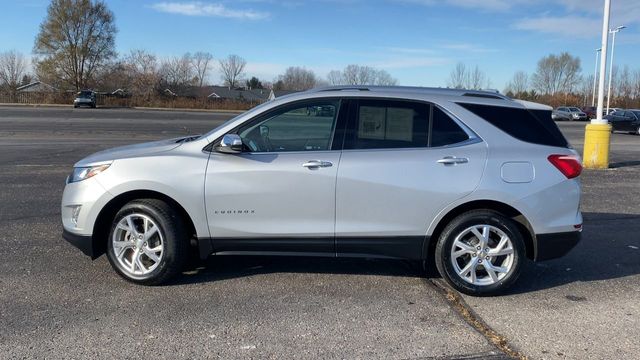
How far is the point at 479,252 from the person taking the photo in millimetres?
4734

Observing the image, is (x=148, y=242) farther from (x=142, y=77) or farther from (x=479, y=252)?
(x=142, y=77)

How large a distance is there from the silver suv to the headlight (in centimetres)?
1

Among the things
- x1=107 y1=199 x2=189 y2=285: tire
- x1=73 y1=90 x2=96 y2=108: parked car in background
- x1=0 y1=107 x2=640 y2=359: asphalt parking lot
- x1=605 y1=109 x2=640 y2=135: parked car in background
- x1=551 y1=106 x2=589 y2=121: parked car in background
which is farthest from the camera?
x1=551 y1=106 x2=589 y2=121: parked car in background

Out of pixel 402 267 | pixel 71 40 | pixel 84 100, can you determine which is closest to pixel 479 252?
pixel 402 267

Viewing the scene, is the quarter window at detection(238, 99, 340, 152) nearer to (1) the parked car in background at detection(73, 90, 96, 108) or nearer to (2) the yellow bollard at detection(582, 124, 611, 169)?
(2) the yellow bollard at detection(582, 124, 611, 169)

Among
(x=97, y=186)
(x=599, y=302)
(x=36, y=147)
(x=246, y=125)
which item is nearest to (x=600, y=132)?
(x=599, y=302)

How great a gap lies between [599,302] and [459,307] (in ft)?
4.06

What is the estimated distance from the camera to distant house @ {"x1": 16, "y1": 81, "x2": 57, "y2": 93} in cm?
7518

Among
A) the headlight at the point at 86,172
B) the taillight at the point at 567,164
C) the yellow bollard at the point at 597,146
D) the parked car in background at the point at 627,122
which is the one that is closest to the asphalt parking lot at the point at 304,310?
the headlight at the point at 86,172

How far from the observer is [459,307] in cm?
454

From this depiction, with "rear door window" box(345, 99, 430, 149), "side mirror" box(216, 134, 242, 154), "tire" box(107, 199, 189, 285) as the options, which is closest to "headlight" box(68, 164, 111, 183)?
"tire" box(107, 199, 189, 285)

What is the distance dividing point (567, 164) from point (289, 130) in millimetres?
2408

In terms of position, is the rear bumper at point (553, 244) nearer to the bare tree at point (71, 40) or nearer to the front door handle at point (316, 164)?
the front door handle at point (316, 164)

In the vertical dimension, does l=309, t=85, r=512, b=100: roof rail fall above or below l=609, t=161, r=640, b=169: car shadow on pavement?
above
